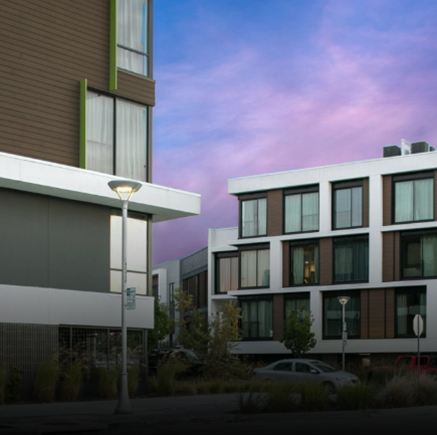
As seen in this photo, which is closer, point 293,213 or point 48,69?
point 48,69

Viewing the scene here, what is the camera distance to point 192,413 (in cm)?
2064

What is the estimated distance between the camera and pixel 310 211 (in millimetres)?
56000

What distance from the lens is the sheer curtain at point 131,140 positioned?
93.8 ft

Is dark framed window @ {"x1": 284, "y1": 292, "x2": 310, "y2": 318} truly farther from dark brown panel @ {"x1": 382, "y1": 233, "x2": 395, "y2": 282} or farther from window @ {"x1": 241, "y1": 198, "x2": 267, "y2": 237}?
dark brown panel @ {"x1": 382, "y1": 233, "x2": 395, "y2": 282}

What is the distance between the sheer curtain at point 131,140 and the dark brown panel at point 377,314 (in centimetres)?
2710

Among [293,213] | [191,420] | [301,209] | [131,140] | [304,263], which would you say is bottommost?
[191,420]

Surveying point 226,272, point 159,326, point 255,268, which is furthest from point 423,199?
point 226,272

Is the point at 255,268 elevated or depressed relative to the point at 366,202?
depressed

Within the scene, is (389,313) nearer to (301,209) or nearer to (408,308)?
(408,308)

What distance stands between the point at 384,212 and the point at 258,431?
37.4 m

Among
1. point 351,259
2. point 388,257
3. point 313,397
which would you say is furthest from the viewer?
point 351,259

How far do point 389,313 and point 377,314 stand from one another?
2.62ft

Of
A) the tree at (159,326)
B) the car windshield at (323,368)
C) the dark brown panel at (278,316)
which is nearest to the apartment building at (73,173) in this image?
the car windshield at (323,368)

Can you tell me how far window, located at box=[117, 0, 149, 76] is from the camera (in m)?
29.2
